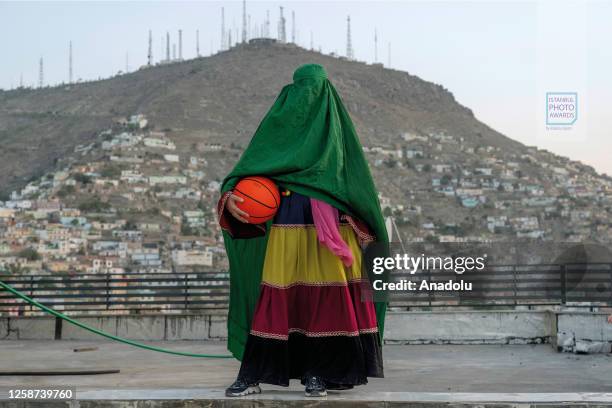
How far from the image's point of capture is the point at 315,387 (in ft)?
19.4

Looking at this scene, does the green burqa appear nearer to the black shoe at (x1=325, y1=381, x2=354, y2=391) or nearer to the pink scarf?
the pink scarf

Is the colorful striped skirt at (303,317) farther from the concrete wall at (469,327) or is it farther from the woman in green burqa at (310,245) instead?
the concrete wall at (469,327)

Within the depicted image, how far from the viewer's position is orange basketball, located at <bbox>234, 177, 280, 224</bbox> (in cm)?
604

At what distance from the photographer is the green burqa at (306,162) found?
6.09 m

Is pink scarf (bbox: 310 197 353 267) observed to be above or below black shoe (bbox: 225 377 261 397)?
above

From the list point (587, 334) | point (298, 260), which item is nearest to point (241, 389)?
point (298, 260)

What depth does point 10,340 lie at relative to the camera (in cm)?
1455

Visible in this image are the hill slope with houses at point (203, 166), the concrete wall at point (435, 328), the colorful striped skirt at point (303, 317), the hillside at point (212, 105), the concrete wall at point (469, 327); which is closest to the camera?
the colorful striped skirt at point (303, 317)

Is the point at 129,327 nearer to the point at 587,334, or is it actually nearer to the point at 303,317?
the point at 587,334

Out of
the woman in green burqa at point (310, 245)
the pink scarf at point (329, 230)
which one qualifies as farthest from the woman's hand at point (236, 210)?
the pink scarf at point (329, 230)

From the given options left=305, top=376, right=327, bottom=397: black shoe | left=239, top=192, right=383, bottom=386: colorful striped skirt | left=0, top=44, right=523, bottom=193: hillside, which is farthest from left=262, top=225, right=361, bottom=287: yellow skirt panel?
left=0, top=44, right=523, bottom=193: hillside

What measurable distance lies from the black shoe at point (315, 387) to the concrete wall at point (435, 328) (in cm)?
626

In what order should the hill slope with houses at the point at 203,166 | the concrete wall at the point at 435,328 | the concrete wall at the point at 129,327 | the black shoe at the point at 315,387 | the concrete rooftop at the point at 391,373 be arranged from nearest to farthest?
the concrete rooftop at the point at 391,373 < the black shoe at the point at 315,387 < the concrete wall at the point at 435,328 < the concrete wall at the point at 129,327 < the hill slope with houses at the point at 203,166

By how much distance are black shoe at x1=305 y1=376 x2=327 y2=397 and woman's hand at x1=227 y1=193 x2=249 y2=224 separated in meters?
0.94
